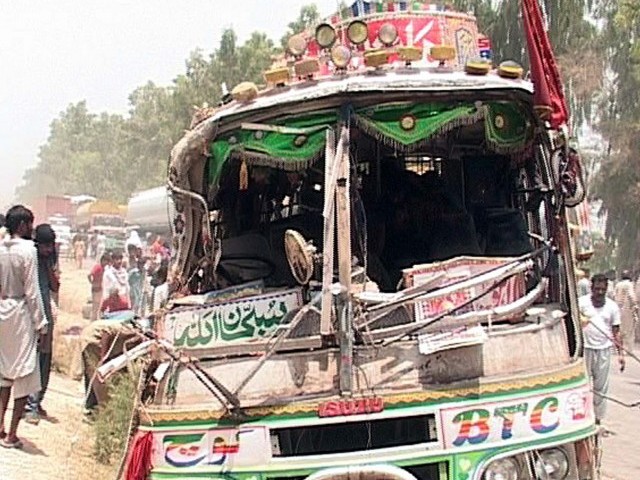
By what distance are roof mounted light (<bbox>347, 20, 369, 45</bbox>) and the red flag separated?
80 centimetres

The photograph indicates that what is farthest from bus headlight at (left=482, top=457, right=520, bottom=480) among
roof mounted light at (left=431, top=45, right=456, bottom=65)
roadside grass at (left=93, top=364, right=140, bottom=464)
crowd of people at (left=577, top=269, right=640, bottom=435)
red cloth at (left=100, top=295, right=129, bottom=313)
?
red cloth at (left=100, top=295, right=129, bottom=313)

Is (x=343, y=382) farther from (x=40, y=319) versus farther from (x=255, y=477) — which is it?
(x=40, y=319)

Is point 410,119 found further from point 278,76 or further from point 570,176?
point 570,176

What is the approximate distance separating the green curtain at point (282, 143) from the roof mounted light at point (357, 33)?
0.58 meters

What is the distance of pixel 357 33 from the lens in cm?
485

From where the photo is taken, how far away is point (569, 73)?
28875 mm

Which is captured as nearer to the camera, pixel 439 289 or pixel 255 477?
pixel 255 477

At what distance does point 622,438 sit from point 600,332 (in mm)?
1301

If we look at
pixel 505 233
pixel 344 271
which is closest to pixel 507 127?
pixel 505 233

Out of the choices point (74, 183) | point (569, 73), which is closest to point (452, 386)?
point (569, 73)

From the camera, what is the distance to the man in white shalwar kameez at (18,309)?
6.71m

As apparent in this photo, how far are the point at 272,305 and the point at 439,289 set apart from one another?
765 mm

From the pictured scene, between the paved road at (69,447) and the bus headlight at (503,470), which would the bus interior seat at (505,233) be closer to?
the bus headlight at (503,470)

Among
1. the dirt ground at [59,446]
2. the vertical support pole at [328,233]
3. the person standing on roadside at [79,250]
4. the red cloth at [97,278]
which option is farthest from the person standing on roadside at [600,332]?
the person standing on roadside at [79,250]
